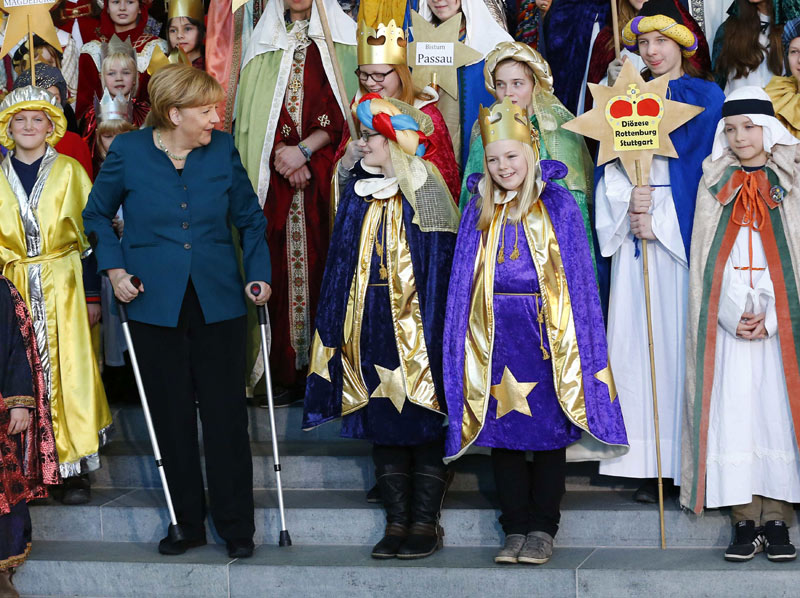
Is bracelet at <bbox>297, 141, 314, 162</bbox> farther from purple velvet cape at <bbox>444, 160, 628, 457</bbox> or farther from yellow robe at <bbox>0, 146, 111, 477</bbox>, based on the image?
purple velvet cape at <bbox>444, 160, 628, 457</bbox>

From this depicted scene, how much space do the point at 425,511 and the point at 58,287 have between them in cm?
211

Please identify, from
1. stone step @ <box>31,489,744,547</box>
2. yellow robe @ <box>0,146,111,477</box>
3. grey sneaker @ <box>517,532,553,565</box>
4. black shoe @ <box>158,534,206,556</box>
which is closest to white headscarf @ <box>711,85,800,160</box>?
stone step @ <box>31,489,744,547</box>


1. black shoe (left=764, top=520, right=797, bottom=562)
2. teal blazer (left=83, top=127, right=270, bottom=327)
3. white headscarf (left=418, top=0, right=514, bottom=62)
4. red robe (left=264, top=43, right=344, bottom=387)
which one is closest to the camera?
black shoe (left=764, top=520, right=797, bottom=562)

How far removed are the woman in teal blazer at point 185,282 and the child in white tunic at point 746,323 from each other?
6.36 feet

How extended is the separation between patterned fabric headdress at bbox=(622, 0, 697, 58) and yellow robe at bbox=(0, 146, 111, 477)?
2773 mm

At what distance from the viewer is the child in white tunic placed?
500 cm

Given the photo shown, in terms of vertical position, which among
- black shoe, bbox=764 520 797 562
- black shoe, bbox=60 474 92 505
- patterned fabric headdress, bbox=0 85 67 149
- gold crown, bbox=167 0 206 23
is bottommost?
black shoe, bbox=764 520 797 562

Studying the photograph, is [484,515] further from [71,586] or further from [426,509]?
[71,586]

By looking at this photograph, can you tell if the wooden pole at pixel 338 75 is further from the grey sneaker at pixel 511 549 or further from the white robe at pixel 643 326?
the grey sneaker at pixel 511 549

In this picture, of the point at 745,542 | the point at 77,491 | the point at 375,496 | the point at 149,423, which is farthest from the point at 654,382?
the point at 77,491

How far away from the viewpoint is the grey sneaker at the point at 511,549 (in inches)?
197

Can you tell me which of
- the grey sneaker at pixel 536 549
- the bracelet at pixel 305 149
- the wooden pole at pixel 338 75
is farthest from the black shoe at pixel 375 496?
the bracelet at pixel 305 149

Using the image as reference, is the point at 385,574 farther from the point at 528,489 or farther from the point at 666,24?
the point at 666,24

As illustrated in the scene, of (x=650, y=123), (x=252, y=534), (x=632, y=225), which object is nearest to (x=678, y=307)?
(x=632, y=225)
